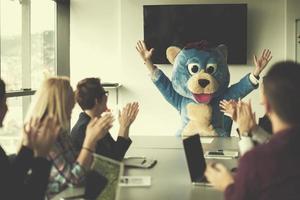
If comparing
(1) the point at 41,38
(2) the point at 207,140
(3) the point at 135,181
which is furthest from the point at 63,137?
(1) the point at 41,38

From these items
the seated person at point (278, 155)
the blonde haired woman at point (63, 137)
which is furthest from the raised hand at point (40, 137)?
the seated person at point (278, 155)

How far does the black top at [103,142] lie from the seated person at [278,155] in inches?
50.3

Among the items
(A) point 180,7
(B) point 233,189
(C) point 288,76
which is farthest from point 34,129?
(A) point 180,7

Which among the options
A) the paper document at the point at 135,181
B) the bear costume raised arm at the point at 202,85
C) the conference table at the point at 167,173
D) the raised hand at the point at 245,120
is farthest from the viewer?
the bear costume raised arm at the point at 202,85

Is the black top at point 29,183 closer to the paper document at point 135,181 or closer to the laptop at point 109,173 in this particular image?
the laptop at point 109,173

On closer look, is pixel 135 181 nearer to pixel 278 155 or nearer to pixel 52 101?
pixel 52 101

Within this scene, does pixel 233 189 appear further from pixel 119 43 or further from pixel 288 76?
pixel 119 43

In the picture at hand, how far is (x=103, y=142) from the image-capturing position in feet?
8.98

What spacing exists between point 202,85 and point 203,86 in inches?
0.5

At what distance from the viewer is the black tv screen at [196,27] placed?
5598 mm

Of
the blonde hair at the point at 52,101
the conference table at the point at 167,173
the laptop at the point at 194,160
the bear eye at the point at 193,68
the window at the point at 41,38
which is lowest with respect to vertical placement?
the conference table at the point at 167,173

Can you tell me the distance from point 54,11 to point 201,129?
275 centimetres

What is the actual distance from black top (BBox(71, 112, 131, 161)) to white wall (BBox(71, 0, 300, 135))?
9.59 ft

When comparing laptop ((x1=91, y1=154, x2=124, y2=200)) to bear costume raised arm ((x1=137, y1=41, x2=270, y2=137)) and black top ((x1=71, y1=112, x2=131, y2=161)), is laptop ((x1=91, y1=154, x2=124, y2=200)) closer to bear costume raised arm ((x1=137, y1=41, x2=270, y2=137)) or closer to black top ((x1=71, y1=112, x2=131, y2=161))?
black top ((x1=71, y1=112, x2=131, y2=161))
